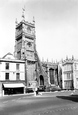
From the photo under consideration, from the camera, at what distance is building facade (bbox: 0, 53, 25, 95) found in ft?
122

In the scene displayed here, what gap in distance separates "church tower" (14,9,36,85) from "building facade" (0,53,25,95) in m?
6.23

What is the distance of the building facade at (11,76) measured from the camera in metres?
37.2

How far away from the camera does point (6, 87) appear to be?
35.9m

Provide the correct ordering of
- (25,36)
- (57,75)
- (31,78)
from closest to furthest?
(31,78) → (25,36) → (57,75)

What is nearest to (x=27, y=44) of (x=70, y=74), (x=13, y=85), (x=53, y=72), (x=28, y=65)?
(x=28, y=65)

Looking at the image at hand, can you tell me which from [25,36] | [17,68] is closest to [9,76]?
[17,68]

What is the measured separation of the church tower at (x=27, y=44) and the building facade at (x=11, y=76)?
6235mm

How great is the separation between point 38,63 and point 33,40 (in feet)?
30.4

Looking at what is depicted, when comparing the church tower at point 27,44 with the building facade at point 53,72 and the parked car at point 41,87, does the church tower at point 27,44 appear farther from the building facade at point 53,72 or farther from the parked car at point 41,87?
the building facade at point 53,72

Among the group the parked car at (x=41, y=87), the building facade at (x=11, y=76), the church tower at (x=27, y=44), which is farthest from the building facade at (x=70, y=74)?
the building facade at (x=11, y=76)

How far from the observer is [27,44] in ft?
167

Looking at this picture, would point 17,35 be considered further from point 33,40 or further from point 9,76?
point 9,76

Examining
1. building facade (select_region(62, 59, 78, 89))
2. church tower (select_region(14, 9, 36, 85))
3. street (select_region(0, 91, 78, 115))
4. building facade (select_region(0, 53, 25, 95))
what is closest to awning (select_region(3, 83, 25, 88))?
building facade (select_region(0, 53, 25, 95))

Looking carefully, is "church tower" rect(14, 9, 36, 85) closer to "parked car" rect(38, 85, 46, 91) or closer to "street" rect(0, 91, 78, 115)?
"parked car" rect(38, 85, 46, 91)
